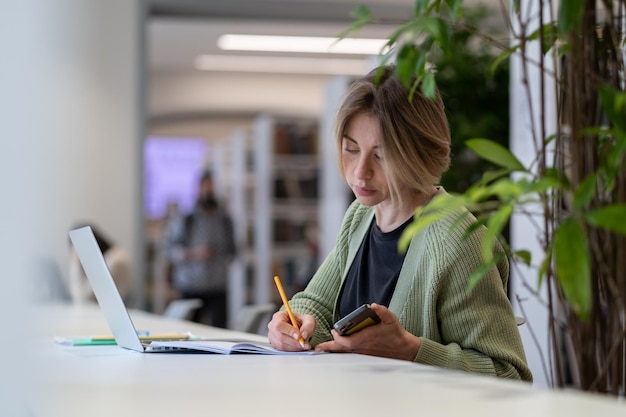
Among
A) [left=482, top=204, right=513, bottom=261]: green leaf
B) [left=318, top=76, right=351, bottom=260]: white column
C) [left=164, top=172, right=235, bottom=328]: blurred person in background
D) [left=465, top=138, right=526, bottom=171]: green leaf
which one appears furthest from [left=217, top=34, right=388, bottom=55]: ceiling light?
[left=482, top=204, right=513, bottom=261]: green leaf

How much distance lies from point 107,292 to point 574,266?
121 cm

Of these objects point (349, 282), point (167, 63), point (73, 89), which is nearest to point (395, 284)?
point (349, 282)

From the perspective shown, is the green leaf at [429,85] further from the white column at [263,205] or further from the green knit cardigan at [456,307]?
the white column at [263,205]

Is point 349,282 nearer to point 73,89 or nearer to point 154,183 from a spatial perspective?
point 73,89

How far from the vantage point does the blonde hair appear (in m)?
2.00

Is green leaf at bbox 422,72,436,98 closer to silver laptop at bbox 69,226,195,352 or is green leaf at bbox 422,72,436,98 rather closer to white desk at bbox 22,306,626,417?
white desk at bbox 22,306,626,417

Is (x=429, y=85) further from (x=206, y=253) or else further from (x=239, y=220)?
(x=239, y=220)

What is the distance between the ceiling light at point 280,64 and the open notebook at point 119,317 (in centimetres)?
959

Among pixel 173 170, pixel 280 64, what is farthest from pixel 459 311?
pixel 173 170

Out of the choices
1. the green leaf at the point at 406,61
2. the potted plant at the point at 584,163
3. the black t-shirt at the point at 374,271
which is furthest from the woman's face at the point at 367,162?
the green leaf at the point at 406,61

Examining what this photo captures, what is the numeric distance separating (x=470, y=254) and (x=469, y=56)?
470cm

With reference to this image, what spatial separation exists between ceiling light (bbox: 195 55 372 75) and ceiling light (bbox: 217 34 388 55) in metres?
0.61

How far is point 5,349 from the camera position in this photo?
1.09 meters

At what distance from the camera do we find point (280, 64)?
12172 millimetres
